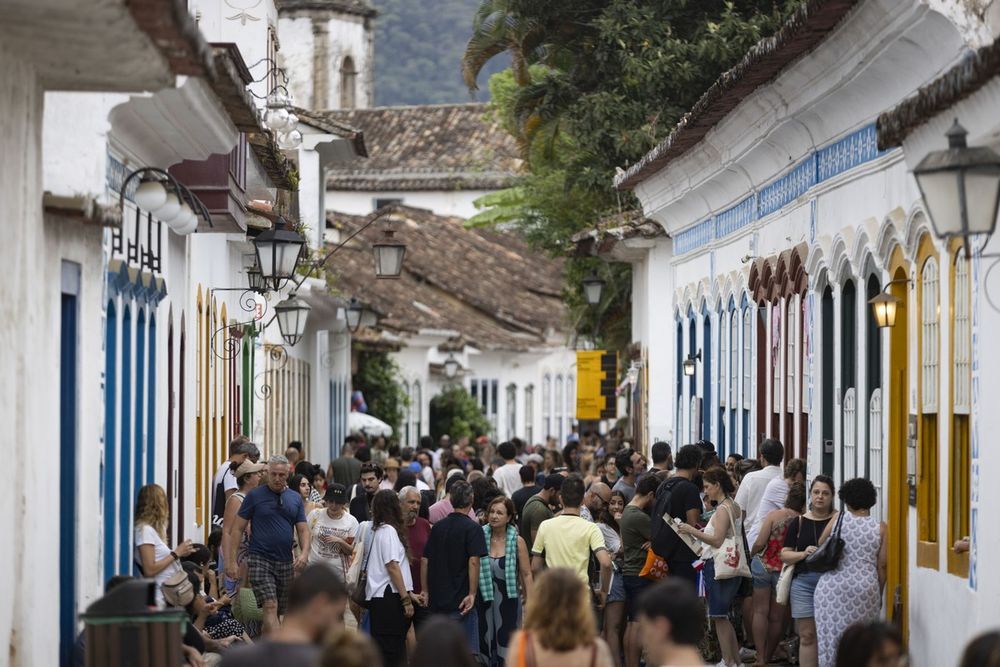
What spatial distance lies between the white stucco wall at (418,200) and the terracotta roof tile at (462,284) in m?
5.28

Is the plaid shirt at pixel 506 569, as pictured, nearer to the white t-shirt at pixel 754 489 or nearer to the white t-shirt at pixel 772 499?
the white t-shirt at pixel 772 499

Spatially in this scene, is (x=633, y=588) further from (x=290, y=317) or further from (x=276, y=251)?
(x=290, y=317)

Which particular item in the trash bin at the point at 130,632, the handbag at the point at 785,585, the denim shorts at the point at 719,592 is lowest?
the denim shorts at the point at 719,592

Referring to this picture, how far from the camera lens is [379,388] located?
157ft

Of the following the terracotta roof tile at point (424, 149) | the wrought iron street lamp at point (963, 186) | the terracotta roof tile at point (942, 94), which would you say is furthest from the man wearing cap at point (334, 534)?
the terracotta roof tile at point (424, 149)

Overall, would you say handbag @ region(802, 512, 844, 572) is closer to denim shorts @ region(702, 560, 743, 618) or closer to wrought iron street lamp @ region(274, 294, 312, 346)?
denim shorts @ region(702, 560, 743, 618)

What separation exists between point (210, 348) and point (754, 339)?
18.2ft

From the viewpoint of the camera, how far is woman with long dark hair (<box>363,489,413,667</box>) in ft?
50.1

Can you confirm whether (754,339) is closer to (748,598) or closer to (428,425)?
(748,598)

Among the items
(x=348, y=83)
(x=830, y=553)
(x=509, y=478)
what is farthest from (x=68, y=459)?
(x=348, y=83)

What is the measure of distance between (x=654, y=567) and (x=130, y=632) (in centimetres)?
658

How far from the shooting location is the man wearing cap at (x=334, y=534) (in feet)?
56.4

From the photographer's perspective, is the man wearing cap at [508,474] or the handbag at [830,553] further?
the man wearing cap at [508,474]

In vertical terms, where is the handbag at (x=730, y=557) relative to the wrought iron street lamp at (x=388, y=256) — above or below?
below
